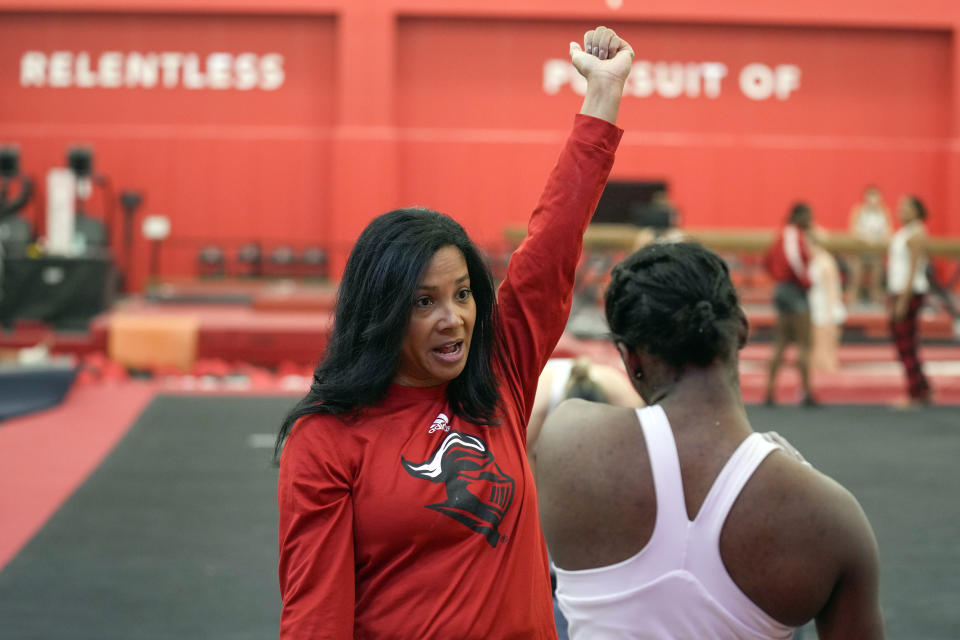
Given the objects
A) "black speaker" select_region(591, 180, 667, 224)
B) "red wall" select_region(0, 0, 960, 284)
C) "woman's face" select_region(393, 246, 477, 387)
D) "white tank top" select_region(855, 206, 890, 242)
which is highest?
"red wall" select_region(0, 0, 960, 284)

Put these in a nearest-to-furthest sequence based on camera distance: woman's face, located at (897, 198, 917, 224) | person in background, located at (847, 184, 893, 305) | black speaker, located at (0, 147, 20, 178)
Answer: woman's face, located at (897, 198, 917, 224) → black speaker, located at (0, 147, 20, 178) → person in background, located at (847, 184, 893, 305)

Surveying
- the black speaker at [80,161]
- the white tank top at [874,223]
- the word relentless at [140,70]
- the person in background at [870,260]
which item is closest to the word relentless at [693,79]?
the person in background at [870,260]

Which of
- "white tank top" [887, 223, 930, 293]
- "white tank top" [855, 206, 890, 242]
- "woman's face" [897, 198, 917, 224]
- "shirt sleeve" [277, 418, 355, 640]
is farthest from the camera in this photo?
"white tank top" [855, 206, 890, 242]

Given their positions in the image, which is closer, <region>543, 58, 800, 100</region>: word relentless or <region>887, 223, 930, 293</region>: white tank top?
<region>887, 223, 930, 293</region>: white tank top

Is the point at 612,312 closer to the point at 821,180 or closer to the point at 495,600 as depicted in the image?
the point at 495,600

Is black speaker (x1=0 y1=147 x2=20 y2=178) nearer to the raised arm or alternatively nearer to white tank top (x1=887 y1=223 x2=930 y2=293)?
white tank top (x1=887 y1=223 x2=930 y2=293)

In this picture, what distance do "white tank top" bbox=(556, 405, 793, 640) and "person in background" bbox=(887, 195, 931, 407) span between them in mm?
6232

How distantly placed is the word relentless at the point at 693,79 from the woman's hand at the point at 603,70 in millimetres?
12696

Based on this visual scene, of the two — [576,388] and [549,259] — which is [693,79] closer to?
[576,388]

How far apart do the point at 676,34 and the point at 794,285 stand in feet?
25.1

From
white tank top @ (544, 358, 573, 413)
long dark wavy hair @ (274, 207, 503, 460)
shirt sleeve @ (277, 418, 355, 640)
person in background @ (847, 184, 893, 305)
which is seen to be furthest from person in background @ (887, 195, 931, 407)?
shirt sleeve @ (277, 418, 355, 640)

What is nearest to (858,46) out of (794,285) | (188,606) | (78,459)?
(794,285)

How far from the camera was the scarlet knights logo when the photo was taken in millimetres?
1328

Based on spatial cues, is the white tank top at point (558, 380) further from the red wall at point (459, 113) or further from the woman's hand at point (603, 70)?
the red wall at point (459, 113)
